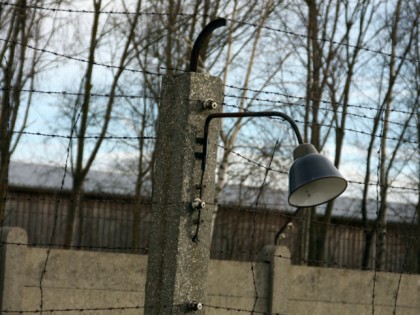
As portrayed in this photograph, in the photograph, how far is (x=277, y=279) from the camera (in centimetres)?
1193

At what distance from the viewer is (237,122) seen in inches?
844

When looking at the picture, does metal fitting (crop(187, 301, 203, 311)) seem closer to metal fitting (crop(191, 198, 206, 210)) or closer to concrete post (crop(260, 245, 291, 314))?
metal fitting (crop(191, 198, 206, 210))

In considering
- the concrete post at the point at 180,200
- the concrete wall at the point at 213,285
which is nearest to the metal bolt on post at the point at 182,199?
the concrete post at the point at 180,200

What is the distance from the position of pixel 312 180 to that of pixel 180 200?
0.92 meters

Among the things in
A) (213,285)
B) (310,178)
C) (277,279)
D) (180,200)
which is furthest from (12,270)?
(310,178)

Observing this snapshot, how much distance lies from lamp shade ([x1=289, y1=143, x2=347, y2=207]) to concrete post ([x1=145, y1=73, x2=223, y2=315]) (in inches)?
24.6

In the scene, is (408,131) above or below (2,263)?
above

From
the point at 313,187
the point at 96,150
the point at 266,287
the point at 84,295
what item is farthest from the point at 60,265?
the point at 96,150

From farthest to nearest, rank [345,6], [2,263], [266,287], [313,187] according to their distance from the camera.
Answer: [345,6] → [266,287] → [2,263] → [313,187]

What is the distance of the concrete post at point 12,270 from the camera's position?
998 centimetres

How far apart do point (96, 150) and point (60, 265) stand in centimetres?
1083

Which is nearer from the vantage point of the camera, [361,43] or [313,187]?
[313,187]

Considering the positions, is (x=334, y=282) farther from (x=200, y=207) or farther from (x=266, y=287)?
(x=200, y=207)

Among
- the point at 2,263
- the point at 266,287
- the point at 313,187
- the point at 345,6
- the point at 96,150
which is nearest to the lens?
the point at 313,187
